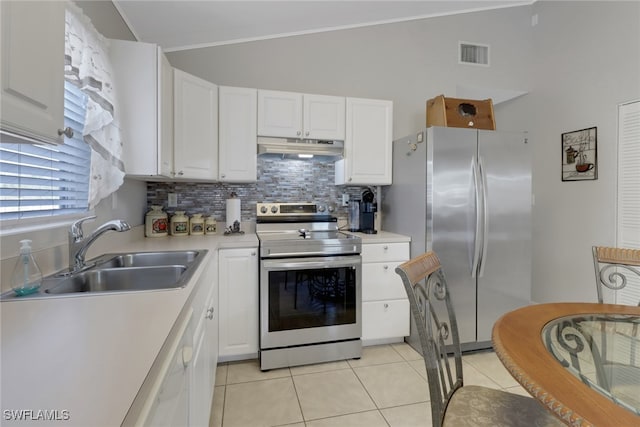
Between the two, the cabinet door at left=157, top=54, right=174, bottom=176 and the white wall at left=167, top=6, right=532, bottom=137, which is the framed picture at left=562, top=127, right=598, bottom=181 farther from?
the cabinet door at left=157, top=54, right=174, bottom=176

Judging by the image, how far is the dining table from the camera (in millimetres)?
674

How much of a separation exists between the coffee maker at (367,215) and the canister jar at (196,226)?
144cm

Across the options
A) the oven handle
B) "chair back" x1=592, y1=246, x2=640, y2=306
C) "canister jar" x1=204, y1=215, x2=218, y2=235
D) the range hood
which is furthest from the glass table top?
"canister jar" x1=204, y1=215, x2=218, y2=235

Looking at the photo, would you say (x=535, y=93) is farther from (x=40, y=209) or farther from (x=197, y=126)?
(x=40, y=209)

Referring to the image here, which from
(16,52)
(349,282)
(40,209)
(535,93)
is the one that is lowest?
(349,282)

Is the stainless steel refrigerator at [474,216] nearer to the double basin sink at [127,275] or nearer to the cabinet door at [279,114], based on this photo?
the cabinet door at [279,114]

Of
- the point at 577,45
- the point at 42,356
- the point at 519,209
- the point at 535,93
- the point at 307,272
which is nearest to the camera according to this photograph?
the point at 42,356

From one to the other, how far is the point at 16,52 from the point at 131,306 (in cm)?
72

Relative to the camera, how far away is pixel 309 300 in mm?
2273

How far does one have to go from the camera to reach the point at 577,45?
9.64 ft

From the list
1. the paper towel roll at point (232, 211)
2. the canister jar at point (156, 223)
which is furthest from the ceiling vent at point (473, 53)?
the canister jar at point (156, 223)

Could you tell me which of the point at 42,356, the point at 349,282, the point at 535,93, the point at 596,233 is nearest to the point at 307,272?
the point at 349,282

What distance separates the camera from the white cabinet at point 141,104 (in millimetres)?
1868

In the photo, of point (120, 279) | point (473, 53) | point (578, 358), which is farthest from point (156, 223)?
point (473, 53)
